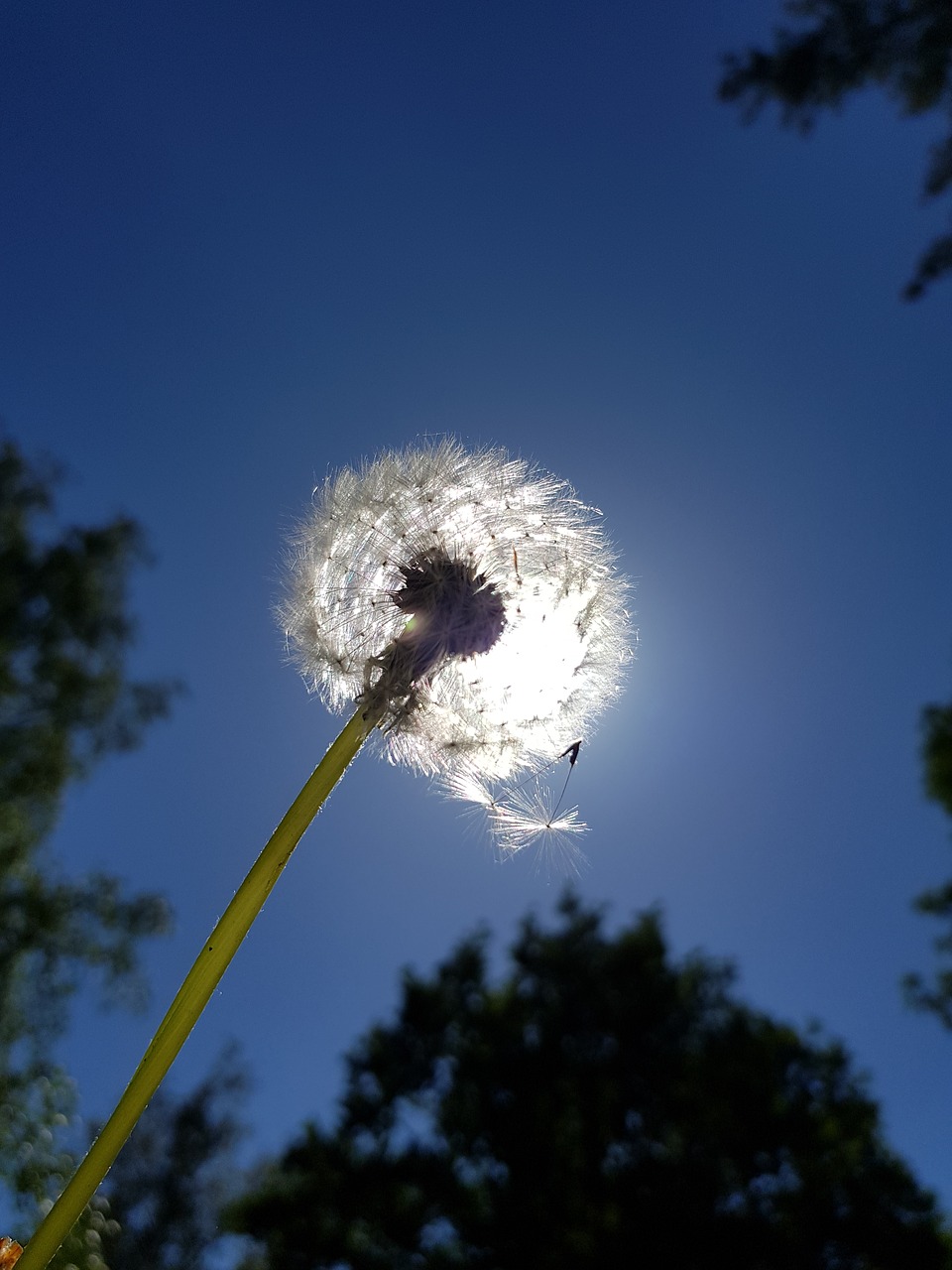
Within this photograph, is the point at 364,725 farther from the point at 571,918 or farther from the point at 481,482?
the point at 571,918

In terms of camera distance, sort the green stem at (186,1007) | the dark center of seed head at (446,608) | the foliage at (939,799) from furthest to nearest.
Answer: the foliage at (939,799) < the dark center of seed head at (446,608) < the green stem at (186,1007)

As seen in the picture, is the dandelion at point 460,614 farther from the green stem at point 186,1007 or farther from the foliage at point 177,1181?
the foliage at point 177,1181

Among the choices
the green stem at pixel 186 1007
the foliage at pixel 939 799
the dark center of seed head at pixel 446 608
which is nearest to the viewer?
the green stem at pixel 186 1007

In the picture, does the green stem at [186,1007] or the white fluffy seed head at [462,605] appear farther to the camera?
the white fluffy seed head at [462,605]

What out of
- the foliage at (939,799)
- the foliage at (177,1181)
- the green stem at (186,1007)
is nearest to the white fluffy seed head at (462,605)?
the green stem at (186,1007)

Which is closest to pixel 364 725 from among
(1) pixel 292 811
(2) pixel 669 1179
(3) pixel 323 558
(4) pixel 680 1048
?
(1) pixel 292 811

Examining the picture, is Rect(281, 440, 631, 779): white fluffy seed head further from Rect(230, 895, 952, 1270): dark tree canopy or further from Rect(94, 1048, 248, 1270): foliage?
Rect(94, 1048, 248, 1270): foliage

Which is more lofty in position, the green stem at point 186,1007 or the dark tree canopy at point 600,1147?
the dark tree canopy at point 600,1147

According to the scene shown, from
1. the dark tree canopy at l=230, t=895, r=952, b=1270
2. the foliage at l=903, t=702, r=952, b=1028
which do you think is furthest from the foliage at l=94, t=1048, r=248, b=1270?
the foliage at l=903, t=702, r=952, b=1028
